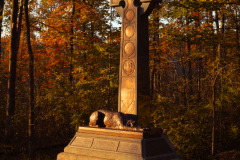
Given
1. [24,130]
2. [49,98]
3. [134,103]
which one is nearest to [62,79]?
[49,98]

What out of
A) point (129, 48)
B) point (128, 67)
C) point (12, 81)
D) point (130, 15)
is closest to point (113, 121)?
point (128, 67)

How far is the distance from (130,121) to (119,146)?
2.44 ft

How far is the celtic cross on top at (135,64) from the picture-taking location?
24.2 ft

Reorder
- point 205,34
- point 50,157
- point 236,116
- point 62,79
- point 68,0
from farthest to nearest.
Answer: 1. point 68,0
2. point 236,116
3. point 62,79
4. point 50,157
5. point 205,34

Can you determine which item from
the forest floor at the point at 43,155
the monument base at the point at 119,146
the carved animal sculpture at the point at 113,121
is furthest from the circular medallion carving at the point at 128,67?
the forest floor at the point at 43,155

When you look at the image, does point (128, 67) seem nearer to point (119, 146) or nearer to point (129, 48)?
point (129, 48)

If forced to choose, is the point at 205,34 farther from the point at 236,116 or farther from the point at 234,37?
the point at 234,37

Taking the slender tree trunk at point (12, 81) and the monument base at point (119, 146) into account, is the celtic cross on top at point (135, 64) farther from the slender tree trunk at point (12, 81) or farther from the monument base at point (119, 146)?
the slender tree trunk at point (12, 81)

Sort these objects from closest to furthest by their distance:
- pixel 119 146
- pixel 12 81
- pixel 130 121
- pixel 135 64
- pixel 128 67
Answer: pixel 119 146
pixel 130 121
pixel 135 64
pixel 128 67
pixel 12 81

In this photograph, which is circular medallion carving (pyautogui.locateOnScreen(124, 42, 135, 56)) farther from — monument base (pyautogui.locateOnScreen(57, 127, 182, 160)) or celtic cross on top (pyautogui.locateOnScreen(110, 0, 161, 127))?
monument base (pyautogui.locateOnScreen(57, 127, 182, 160))

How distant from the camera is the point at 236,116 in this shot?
14148 millimetres

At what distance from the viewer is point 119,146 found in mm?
6332

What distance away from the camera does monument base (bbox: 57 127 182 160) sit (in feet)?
19.9

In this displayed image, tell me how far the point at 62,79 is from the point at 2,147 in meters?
4.39
